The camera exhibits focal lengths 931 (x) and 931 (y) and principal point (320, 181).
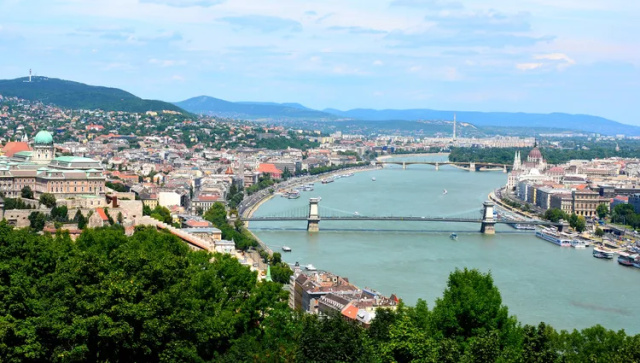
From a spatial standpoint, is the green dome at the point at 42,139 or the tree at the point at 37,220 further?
the green dome at the point at 42,139

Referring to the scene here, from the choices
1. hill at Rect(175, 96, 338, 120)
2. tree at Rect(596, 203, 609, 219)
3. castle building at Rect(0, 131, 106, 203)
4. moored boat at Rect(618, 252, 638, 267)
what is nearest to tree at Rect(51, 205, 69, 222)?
castle building at Rect(0, 131, 106, 203)

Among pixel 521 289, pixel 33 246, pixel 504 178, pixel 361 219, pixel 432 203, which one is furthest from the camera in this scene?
pixel 504 178

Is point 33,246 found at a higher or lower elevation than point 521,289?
higher

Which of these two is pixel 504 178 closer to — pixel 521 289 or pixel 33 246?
pixel 521 289

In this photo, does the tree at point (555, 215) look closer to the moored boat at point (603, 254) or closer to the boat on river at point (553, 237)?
the boat on river at point (553, 237)

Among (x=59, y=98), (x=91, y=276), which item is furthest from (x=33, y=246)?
(x=59, y=98)

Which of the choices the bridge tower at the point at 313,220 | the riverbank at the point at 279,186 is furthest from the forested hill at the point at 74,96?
the bridge tower at the point at 313,220

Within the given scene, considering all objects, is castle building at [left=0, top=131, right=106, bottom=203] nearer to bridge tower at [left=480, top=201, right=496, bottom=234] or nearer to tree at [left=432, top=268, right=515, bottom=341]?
bridge tower at [left=480, top=201, right=496, bottom=234]
